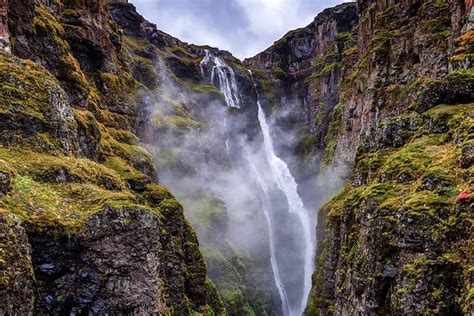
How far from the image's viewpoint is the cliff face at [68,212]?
74.9 feet

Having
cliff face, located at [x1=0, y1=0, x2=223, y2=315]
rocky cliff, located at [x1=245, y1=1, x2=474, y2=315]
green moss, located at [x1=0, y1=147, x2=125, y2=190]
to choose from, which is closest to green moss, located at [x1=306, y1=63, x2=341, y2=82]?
rocky cliff, located at [x1=245, y1=1, x2=474, y2=315]

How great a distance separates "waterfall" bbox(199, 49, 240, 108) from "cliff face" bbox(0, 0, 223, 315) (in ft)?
218

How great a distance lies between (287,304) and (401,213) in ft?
164

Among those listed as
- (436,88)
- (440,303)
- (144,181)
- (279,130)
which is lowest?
(440,303)

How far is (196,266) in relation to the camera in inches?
1681

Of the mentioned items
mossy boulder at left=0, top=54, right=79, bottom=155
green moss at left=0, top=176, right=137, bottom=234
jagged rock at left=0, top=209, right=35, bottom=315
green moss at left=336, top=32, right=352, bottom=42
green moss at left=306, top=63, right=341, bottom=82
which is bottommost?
jagged rock at left=0, top=209, right=35, bottom=315

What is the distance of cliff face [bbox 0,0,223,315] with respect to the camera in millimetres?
22828

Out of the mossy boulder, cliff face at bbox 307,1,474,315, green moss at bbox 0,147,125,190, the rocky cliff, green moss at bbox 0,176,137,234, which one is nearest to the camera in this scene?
cliff face at bbox 307,1,474,315

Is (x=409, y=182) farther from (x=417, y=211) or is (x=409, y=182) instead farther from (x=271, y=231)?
(x=271, y=231)

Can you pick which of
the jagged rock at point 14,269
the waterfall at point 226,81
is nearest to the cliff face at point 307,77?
the waterfall at point 226,81

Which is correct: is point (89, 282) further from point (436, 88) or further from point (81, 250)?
point (436, 88)

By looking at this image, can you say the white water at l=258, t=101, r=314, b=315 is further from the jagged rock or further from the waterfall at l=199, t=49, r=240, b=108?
the jagged rock

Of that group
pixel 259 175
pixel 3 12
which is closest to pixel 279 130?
pixel 259 175

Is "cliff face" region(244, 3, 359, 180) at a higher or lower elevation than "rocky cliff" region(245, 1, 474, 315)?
higher
